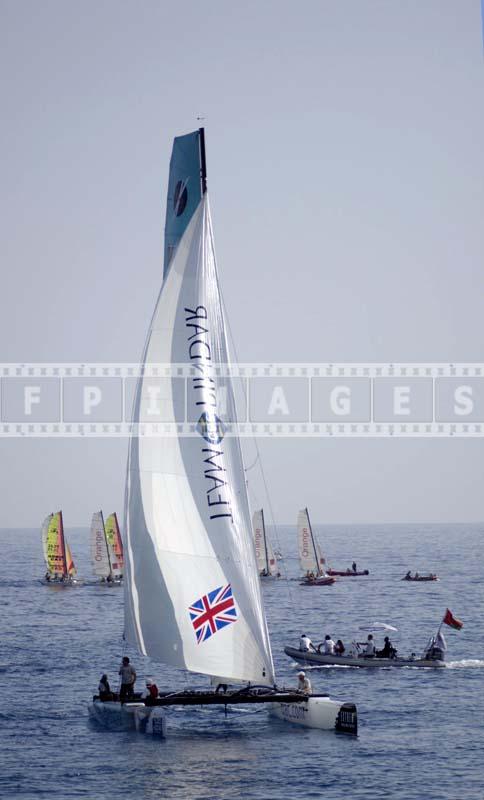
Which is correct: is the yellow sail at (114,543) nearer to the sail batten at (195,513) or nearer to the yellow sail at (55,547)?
the yellow sail at (55,547)

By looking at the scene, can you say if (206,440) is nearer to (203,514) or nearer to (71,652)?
(203,514)

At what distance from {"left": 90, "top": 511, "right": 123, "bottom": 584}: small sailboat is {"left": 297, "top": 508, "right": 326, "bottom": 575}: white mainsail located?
1784 centimetres

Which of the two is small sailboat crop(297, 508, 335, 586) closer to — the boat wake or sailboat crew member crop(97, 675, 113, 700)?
the boat wake

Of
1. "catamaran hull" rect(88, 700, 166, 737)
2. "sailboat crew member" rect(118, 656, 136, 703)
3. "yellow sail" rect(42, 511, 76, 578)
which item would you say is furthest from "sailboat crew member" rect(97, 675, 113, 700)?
"yellow sail" rect(42, 511, 76, 578)

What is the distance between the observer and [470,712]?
189 feet

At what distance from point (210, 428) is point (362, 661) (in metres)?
24.8

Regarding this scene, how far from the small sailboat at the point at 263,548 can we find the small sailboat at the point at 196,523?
81187mm

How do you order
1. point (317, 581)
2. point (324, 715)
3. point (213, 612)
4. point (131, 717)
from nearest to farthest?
1. point (213, 612)
2. point (131, 717)
3. point (324, 715)
4. point (317, 581)

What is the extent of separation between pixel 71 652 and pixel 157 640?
29.8 metres

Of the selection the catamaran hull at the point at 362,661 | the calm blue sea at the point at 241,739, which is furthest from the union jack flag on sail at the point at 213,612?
the catamaran hull at the point at 362,661

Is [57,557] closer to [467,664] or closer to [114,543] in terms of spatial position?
[114,543]

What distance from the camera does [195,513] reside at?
4925cm

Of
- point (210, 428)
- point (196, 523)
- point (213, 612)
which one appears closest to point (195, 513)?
point (196, 523)

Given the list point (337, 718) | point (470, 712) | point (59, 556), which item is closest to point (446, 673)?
point (470, 712)
